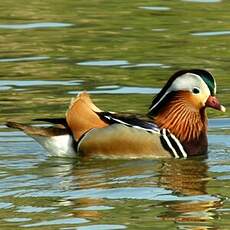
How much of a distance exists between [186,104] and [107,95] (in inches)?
74.3

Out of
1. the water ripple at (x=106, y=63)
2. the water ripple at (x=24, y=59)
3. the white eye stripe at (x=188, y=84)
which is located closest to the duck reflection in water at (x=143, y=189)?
the white eye stripe at (x=188, y=84)

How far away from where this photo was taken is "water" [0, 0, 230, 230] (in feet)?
31.7

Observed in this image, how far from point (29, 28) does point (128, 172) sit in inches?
284

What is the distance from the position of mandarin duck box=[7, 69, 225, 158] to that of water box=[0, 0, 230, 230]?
0.42 ft

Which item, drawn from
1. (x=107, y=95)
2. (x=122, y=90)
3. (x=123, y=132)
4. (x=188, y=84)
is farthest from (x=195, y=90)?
(x=122, y=90)

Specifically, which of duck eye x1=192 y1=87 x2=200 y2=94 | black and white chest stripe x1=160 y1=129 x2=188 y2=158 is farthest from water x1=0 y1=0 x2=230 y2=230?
duck eye x1=192 y1=87 x2=200 y2=94

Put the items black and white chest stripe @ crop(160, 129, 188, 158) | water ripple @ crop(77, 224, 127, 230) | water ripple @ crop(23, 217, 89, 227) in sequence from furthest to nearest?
black and white chest stripe @ crop(160, 129, 188, 158)
water ripple @ crop(23, 217, 89, 227)
water ripple @ crop(77, 224, 127, 230)

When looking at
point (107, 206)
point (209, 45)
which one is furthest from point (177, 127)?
point (209, 45)

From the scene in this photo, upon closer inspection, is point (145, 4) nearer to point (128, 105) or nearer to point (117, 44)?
point (117, 44)

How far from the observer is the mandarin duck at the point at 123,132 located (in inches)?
466

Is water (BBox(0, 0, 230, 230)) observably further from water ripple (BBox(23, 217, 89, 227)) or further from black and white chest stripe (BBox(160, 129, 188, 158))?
black and white chest stripe (BBox(160, 129, 188, 158))

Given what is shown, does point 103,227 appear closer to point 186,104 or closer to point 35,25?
point 186,104

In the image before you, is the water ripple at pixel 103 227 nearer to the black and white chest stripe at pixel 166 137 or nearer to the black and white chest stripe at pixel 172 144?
the black and white chest stripe at pixel 166 137

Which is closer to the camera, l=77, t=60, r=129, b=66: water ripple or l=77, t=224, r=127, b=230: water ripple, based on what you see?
l=77, t=224, r=127, b=230: water ripple
